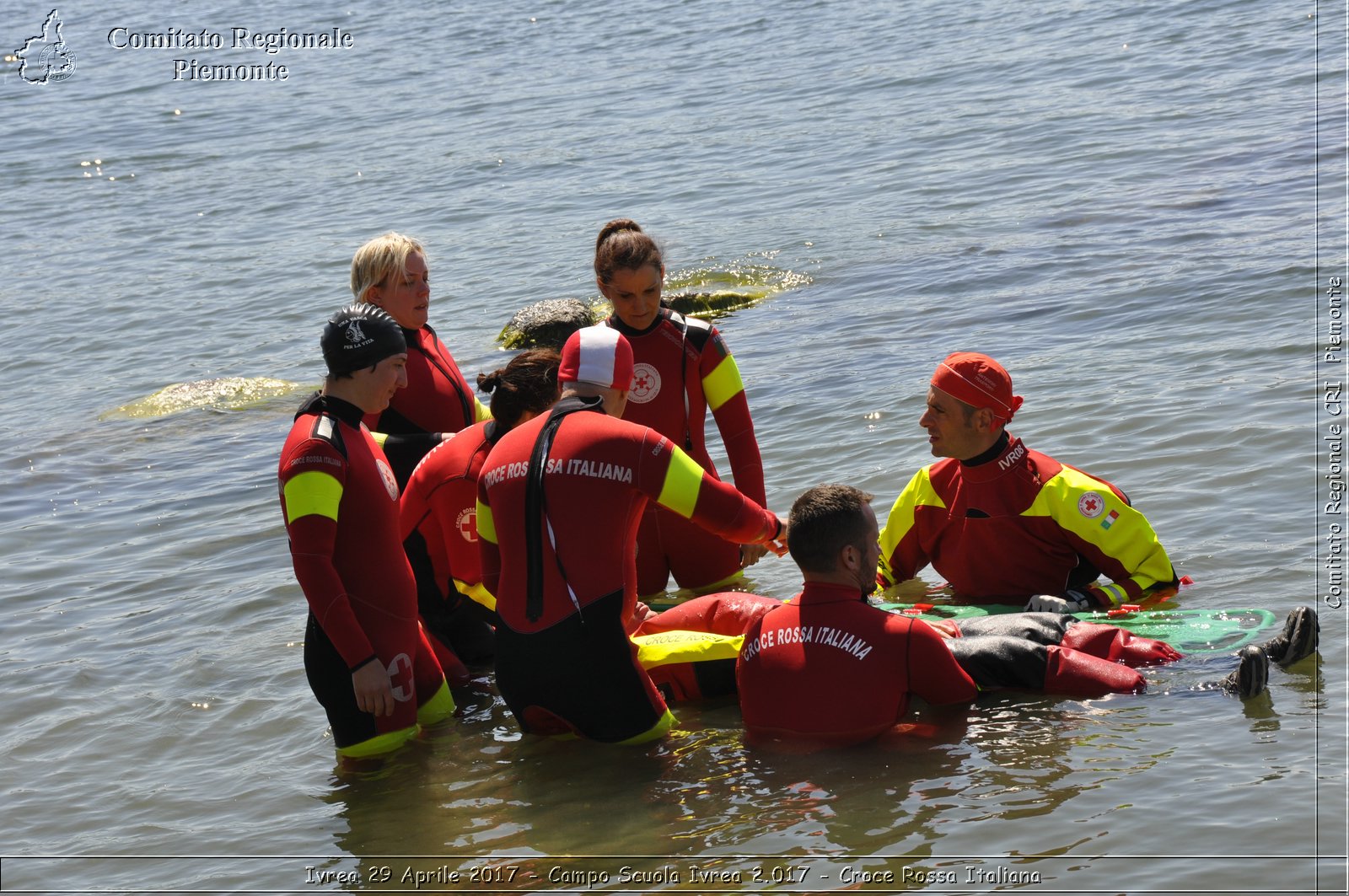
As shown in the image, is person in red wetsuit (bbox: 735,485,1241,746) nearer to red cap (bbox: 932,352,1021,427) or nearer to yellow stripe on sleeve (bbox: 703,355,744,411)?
red cap (bbox: 932,352,1021,427)

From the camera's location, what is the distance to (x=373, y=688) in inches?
209

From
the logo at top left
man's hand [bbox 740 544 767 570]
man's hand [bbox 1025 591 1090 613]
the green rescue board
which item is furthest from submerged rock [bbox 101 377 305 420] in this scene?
the logo at top left

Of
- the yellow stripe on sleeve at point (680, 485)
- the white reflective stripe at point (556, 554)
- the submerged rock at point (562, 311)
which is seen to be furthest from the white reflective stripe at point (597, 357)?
the submerged rock at point (562, 311)

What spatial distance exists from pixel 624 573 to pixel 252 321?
39.7ft

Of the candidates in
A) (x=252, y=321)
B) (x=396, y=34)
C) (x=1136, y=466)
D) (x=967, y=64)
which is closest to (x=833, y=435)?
(x=1136, y=466)

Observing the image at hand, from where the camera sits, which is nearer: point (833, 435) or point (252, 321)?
point (833, 435)

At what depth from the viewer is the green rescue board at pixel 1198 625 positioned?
236 inches

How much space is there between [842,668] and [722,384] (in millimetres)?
1979

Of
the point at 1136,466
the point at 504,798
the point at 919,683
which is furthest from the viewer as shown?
the point at 1136,466

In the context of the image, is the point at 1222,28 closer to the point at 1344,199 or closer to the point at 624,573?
the point at 1344,199

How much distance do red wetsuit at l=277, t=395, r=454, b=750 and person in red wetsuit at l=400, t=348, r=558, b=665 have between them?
49 centimetres

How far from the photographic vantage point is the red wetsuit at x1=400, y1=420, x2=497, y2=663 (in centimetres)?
604

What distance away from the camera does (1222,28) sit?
22.3 m

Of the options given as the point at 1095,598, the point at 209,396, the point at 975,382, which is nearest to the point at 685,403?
the point at 975,382
